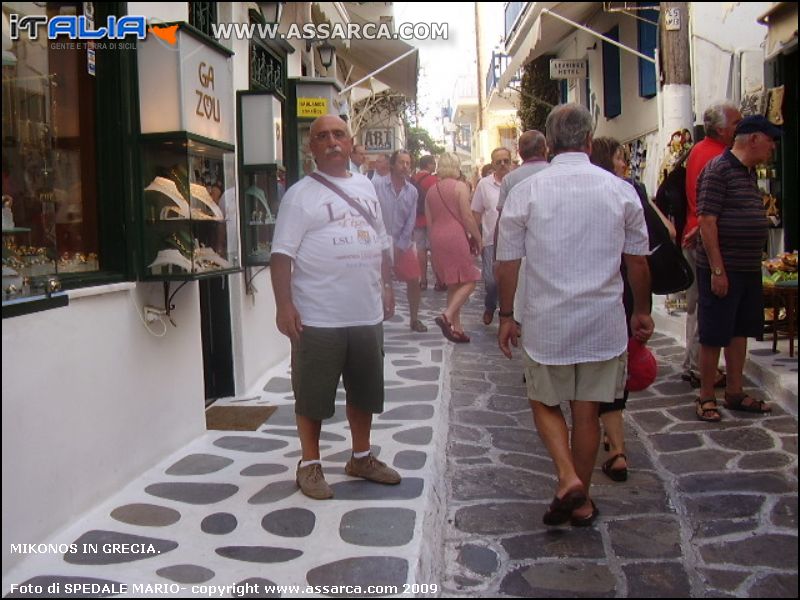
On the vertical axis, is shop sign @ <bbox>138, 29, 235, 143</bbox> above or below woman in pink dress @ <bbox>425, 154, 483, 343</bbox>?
above

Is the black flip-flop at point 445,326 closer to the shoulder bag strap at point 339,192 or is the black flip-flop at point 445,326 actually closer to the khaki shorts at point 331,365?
the khaki shorts at point 331,365

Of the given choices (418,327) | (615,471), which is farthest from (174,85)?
(418,327)

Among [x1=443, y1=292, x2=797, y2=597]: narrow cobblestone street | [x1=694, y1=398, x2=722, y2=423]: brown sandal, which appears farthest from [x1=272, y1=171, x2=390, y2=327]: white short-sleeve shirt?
[x1=694, y1=398, x2=722, y2=423]: brown sandal

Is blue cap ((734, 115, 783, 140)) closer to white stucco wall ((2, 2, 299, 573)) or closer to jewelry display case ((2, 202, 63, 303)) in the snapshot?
white stucco wall ((2, 2, 299, 573))

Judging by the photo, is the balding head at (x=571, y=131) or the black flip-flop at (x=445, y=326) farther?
the black flip-flop at (x=445, y=326)

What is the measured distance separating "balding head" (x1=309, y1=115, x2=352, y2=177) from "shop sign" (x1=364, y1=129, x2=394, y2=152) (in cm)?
1404

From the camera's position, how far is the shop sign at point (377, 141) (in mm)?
18125

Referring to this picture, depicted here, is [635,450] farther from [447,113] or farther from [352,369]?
[447,113]

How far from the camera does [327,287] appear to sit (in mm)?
4023

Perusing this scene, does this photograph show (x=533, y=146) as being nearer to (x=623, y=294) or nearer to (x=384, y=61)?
(x=623, y=294)

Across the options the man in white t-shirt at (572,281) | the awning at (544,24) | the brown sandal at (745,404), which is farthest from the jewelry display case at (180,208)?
the awning at (544,24)

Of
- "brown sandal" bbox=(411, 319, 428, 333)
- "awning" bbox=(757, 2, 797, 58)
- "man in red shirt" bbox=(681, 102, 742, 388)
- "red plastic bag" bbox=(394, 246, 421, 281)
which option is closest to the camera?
"awning" bbox=(757, 2, 797, 58)

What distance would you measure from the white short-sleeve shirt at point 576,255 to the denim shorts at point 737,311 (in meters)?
1.79

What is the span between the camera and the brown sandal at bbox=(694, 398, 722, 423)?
531cm
